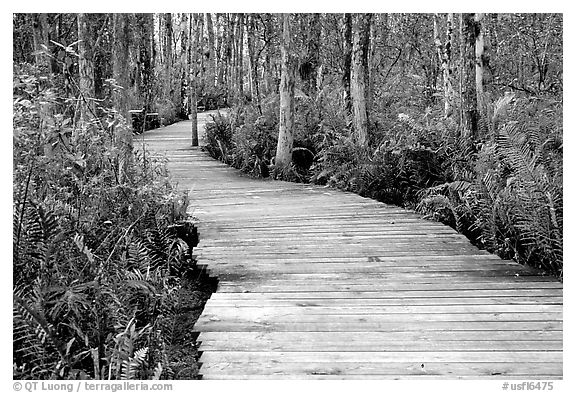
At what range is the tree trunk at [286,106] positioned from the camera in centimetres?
1249

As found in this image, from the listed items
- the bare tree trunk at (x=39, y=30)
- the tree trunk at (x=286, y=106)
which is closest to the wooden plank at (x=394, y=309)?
the bare tree trunk at (x=39, y=30)

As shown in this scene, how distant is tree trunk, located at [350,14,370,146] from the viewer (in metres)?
11.3

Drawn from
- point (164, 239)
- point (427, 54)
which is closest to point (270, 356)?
point (164, 239)

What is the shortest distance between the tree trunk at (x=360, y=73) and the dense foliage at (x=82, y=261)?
5317 mm

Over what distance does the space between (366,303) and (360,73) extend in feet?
23.7

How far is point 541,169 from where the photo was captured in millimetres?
6223

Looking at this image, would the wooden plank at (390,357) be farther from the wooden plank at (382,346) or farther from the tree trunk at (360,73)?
the tree trunk at (360,73)

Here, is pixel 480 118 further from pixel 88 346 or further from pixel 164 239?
pixel 88 346

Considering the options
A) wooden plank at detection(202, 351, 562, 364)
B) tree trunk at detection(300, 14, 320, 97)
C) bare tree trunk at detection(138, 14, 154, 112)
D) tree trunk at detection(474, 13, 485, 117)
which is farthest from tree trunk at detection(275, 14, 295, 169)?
bare tree trunk at detection(138, 14, 154, 112)

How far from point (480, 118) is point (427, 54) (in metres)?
12.4

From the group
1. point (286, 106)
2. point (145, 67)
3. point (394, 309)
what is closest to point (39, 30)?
point (286, 106)

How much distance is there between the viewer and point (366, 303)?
16.1 feet

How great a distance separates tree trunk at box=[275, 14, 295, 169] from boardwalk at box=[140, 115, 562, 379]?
429 centimetres

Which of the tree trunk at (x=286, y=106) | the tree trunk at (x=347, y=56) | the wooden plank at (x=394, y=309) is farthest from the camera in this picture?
the tree trunk at (x=347, y=56)
